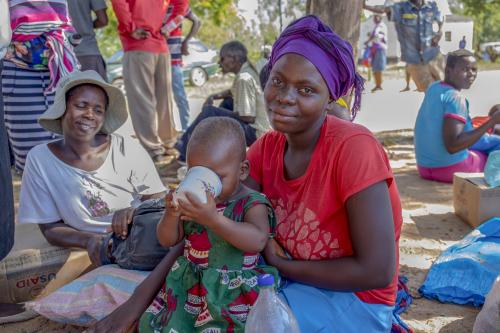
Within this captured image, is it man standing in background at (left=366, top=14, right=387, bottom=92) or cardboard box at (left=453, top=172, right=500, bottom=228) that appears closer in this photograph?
cardboard box at (left=453, top=172, right=500, bottom=228)

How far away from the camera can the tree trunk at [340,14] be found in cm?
458

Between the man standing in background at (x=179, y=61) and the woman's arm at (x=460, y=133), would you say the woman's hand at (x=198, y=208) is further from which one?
the man standing in background at (x=179, y=61)

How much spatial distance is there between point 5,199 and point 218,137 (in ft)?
4.09

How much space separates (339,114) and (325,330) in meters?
1.54

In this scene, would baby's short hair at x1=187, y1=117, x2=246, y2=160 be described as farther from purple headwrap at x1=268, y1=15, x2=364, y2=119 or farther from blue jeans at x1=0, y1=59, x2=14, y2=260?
blue jeans at x1=0, y1=59, x2=14, y2=260

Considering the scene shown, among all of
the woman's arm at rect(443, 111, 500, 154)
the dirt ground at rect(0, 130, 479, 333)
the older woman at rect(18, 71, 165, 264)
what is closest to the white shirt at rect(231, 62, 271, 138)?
the dirt ground at rect(0, 130, 479, 333)

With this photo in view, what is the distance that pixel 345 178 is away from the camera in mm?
1831

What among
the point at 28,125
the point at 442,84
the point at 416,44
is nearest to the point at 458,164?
the point at 442,84

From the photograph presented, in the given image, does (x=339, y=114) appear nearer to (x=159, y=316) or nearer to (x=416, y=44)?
(x=159, y=316)

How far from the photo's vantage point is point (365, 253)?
Result: 6.00 ft

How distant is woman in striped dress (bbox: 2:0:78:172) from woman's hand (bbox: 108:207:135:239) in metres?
1.88

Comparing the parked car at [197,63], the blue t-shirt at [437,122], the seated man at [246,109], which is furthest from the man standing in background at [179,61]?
the parked car at [197,63]

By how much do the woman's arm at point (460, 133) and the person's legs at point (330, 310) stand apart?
3.25 metres

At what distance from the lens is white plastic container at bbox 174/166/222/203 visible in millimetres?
1682
